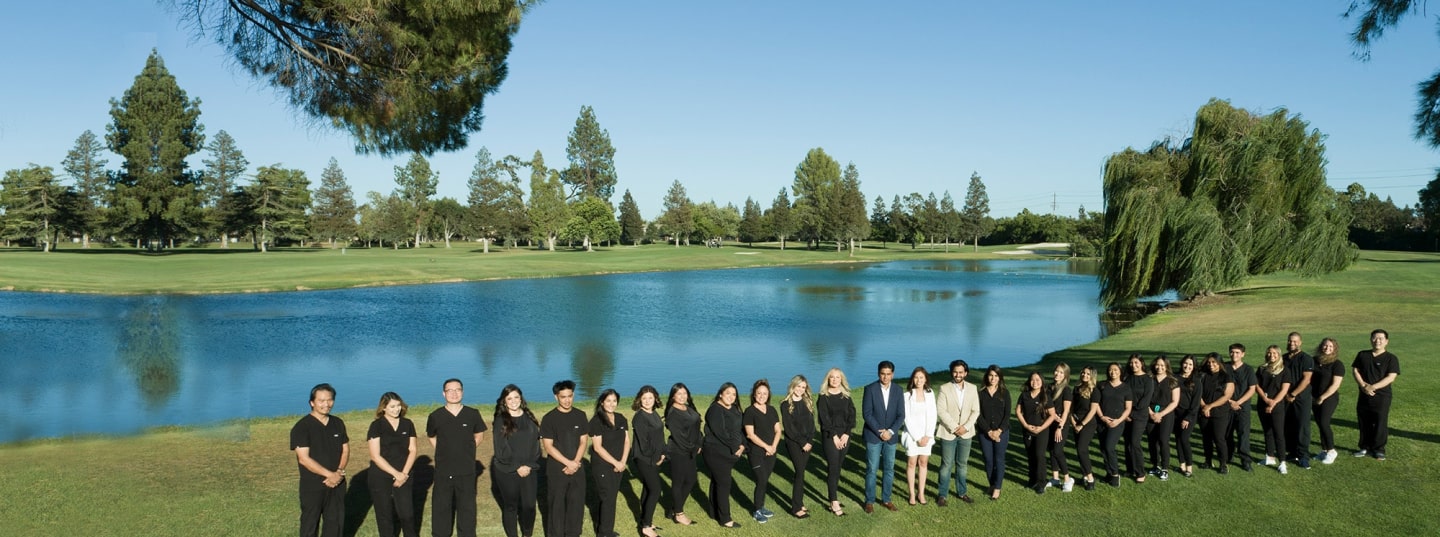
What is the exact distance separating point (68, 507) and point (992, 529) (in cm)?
928

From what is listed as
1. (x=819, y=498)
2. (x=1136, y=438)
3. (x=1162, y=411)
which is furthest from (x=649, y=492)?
(x=1162, y=411)

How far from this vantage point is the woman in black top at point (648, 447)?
8.59 m

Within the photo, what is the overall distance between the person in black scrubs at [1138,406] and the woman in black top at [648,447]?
5464mm

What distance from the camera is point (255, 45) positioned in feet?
31.9

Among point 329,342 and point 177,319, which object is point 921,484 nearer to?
point 177,319

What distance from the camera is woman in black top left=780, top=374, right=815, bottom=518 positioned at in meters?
9.04

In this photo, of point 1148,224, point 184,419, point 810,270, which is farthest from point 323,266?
point 184,419

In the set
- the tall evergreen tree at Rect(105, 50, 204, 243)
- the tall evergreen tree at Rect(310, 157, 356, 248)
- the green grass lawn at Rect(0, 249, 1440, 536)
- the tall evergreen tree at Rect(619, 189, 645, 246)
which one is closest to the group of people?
the green grass lawn at Rect(0, 249, 1440, 536)

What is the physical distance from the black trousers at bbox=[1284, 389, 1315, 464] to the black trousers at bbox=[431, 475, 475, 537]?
31.3ft

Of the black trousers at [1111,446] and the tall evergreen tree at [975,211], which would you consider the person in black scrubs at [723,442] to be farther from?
the tall evergreen tree at [975,211]

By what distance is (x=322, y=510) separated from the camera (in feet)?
25.9

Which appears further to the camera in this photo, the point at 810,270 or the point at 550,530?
the point at 810,270

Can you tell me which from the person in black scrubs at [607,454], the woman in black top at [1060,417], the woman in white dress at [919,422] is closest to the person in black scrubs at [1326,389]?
the woman in black top at [1060,417]

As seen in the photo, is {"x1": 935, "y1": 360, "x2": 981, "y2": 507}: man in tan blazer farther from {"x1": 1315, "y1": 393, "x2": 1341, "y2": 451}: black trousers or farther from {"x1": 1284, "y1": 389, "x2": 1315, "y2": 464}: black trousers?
{"x1": 1315, "y1": 393, "x2": 1341, "y2": 451}: black trousers
